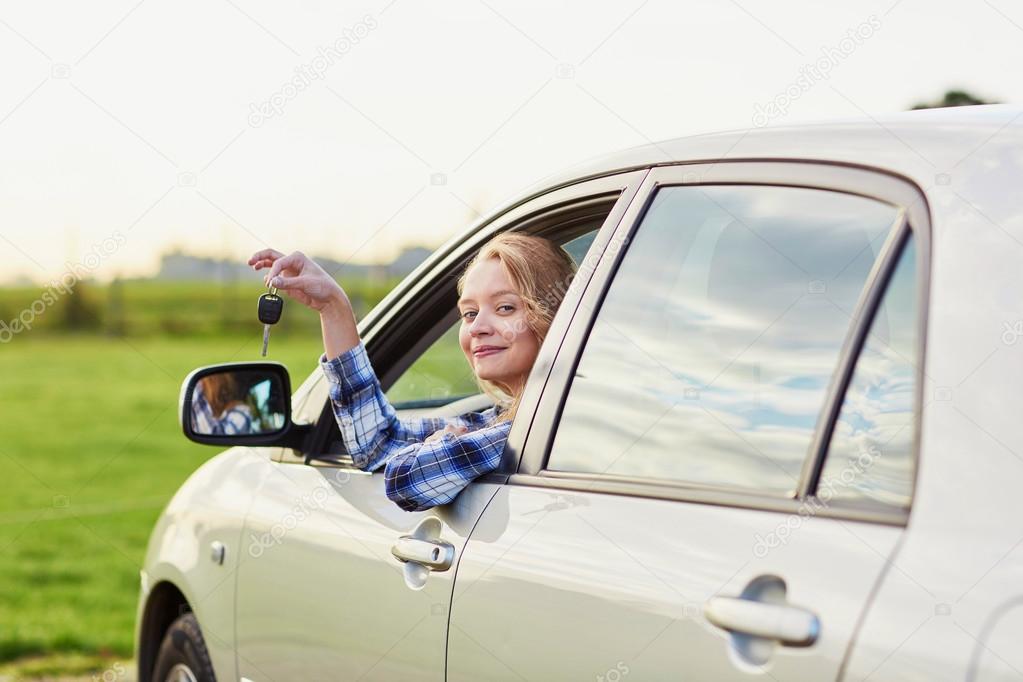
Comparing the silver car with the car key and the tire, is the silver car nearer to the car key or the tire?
the car key

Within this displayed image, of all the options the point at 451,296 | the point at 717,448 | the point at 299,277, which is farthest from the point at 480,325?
the point at 717,448

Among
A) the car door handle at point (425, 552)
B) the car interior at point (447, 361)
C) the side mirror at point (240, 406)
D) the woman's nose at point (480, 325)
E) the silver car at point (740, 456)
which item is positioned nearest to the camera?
the silver car at point (740, 456)

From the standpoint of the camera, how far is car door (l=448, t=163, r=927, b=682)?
5.84 ft

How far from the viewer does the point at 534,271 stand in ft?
9.46

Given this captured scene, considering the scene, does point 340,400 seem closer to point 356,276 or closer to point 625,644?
point 625,644

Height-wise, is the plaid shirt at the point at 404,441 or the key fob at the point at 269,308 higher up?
the key fob at the point at 269,308

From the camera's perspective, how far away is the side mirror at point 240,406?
3305 millimetres

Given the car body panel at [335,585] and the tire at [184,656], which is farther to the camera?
the tire at [184,656]

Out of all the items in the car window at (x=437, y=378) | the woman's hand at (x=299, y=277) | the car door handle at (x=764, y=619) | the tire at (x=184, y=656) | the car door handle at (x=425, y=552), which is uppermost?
the woman's hand at (x=299, y=277)

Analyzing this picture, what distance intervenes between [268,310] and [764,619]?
62.7 inches

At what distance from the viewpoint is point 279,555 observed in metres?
3.09

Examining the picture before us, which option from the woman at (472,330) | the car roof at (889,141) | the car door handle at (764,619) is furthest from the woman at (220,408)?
the car door handle at (764,619)

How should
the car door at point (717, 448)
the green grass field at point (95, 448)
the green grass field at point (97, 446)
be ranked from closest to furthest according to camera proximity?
the car door at point (717, 448) < the green grass field at point (97, 446) < the green grass field at point (95, 448)

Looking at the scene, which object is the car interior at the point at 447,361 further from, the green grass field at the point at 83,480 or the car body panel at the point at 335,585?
the green grass field at the point at 83,480
